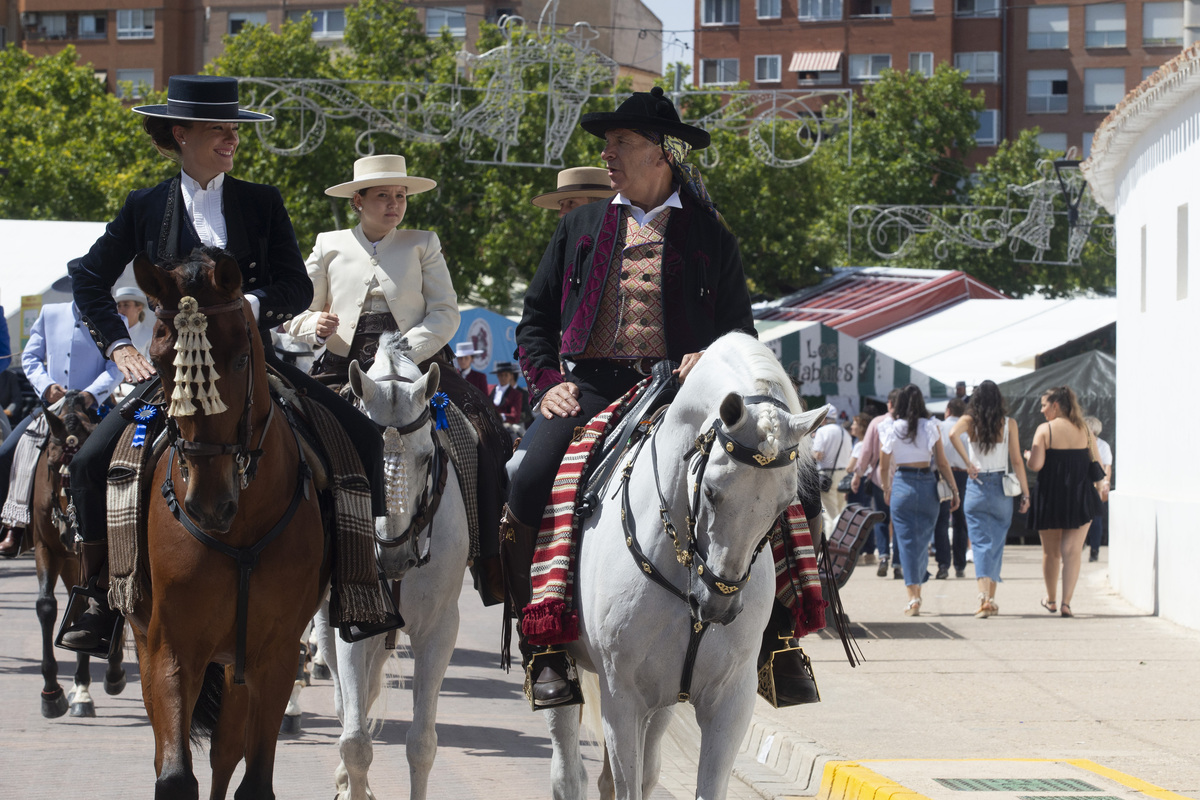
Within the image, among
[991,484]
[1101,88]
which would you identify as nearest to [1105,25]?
[1101,88]

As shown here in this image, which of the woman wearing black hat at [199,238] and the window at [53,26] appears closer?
the woman wearing black hat at [199,238]

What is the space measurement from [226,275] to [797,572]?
239 centimetres

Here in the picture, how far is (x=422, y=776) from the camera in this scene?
20.4 ft

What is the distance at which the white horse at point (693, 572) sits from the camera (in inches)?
178

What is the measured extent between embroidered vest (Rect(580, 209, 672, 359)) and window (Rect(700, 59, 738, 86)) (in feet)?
225

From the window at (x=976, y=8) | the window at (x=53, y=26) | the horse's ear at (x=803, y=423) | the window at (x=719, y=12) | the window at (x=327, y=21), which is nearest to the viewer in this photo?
the horse's ear at (x=803, y=423)

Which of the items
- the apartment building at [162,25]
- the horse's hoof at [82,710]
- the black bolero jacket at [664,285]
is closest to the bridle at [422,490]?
the black bolero jacket at [664,285]

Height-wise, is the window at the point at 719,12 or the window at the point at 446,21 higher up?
the window at the point at 719,12

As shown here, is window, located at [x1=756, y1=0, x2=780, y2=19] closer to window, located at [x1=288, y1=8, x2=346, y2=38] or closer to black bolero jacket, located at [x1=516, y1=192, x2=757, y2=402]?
window, located at [x1=288, y1=8, x2=346, y2=38]

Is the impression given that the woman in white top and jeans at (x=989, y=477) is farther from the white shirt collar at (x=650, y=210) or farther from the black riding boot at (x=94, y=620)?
the black riding boot at (x=94, y=620)

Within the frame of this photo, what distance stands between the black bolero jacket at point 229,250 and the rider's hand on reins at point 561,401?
1036 millimetres

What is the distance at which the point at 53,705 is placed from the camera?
899 centimetres

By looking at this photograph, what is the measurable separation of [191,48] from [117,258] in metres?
70.7

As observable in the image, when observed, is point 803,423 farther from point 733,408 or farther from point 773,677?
point 773,677
